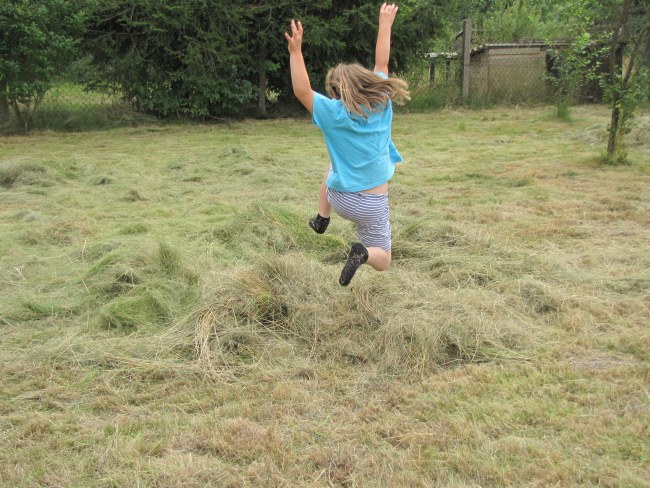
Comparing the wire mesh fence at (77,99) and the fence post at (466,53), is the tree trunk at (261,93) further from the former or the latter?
the fence post at (466,53)

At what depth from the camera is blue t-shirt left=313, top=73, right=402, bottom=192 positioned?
3268mm

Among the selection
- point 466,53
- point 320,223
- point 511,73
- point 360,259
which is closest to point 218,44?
point 466,53

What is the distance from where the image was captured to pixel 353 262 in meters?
3.38

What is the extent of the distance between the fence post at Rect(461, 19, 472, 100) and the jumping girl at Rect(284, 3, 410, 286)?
12.4 metres

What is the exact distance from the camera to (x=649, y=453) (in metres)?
2.40

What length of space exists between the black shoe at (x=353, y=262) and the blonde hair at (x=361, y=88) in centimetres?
69

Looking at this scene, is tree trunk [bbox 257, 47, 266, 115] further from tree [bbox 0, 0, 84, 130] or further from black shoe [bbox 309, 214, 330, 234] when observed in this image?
black shoe [bbox 309, 214, 330, 234]

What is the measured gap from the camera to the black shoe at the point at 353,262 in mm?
3365

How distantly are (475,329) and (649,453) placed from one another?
1108 millimetres

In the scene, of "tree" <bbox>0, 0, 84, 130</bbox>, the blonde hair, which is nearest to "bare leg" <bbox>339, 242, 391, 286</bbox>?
the blonde hair

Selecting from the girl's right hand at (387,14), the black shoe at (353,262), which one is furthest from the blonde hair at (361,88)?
the black shoe at (353,262)

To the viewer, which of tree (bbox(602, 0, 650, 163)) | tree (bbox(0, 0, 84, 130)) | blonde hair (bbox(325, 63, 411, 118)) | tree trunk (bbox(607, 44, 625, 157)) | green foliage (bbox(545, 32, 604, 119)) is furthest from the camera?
tree (bbox(0, 0, 84, 130))

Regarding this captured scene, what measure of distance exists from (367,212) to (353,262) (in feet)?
0.95

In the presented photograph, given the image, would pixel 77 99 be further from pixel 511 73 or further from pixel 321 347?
pixel 321 347
